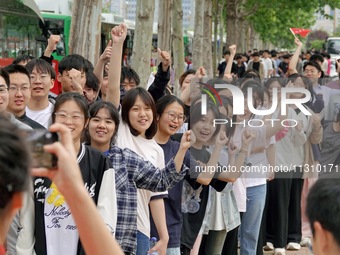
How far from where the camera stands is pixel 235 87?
7895 mm

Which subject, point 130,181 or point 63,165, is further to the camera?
point 130,181

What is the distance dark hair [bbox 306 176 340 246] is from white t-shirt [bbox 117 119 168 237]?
9.62 feet

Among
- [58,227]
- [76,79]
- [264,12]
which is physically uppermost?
[264,12]

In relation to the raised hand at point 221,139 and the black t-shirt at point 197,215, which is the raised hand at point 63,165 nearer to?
the raised hand at point 221,139

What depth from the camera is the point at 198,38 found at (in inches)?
990

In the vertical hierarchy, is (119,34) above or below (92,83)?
above

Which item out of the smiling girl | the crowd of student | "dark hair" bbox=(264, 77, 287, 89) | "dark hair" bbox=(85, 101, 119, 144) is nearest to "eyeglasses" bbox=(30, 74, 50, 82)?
the crowd of student

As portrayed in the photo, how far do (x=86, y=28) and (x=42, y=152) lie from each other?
8980 millimetres

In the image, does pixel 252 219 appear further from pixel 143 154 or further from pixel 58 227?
pixel 58 227

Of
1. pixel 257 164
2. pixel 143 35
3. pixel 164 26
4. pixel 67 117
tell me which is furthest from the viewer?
pixel 164 26

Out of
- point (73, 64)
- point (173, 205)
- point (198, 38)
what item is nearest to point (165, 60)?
point (73, 64)

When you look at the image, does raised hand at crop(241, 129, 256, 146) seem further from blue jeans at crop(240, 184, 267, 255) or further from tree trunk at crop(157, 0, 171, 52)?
tree trunk at crop(157, 0, 171, 52)

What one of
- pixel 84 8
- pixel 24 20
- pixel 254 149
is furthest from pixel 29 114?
pixel 24 20

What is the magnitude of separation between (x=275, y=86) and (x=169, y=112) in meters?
2.35
